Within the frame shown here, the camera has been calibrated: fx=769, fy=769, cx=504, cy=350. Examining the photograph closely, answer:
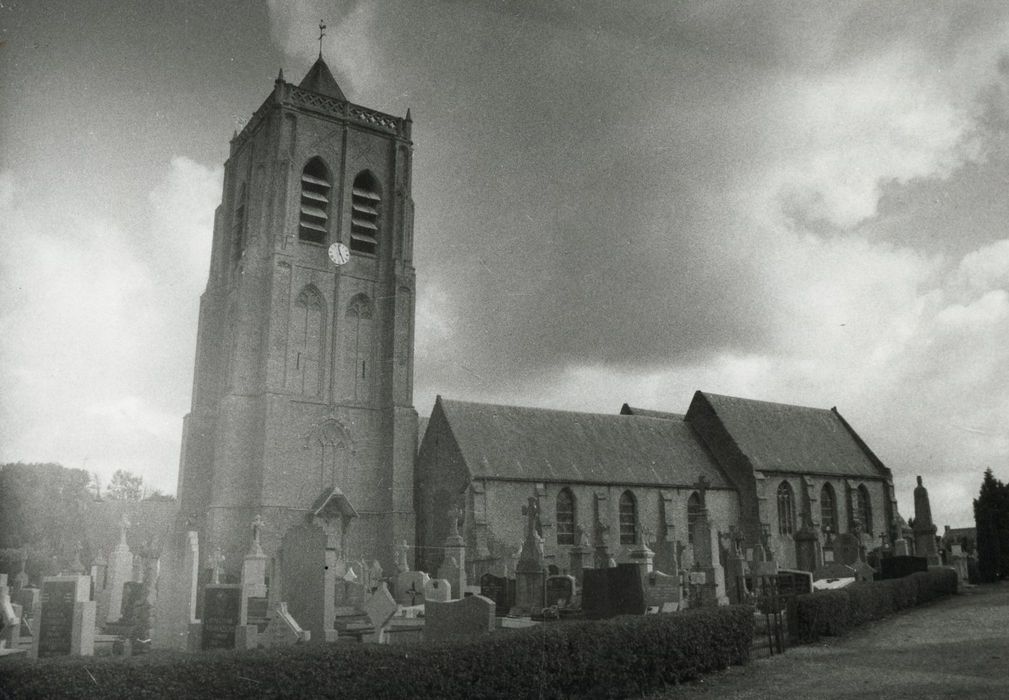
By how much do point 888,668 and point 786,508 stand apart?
27400 mm

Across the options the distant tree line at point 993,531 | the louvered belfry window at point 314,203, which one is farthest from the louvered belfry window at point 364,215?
the distant tree line at point 993,531

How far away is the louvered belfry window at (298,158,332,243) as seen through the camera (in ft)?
101

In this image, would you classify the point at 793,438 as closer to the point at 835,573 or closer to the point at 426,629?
the point at 835,573

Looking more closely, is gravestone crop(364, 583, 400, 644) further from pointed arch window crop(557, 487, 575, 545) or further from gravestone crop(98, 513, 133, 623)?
pointed arch window crop(557, 487, 575, 545)

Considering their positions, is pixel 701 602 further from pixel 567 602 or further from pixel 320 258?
pixel 320 258

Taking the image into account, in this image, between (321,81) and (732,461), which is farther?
(732,461)

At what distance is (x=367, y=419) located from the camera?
3022 cm

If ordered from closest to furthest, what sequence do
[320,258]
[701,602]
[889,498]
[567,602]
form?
[701,602] < [567,602] < [320,258] < [889,498]

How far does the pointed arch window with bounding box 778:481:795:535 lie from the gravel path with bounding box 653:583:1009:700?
20406 millimetres

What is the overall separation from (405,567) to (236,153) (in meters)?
20.3

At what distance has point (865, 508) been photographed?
40250 millimetres

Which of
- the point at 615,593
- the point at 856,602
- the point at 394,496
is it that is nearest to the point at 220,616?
the point at 615,593

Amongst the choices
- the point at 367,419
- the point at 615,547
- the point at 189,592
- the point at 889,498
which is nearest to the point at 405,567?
the point at 367,419

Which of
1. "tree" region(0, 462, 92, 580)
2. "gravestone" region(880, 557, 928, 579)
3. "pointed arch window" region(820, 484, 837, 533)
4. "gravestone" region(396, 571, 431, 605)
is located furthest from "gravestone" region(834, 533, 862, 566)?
"tree" region(0, 462, 92, 580)
